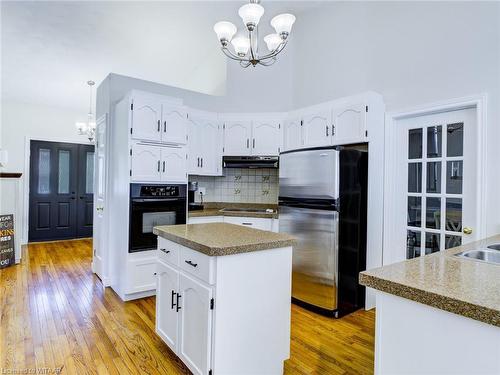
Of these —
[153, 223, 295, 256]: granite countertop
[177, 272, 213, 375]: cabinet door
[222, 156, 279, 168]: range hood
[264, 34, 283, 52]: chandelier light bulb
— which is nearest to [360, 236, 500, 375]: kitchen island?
[153, 223, 295, 256]: granite countertop

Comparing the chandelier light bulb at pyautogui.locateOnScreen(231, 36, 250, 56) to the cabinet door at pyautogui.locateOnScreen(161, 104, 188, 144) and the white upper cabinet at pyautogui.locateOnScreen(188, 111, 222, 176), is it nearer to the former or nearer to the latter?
the cabinet door at pyautogui.locateOnScreen(161, 104, 188, 144)

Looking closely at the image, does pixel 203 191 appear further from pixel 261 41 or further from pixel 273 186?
pixel 261 41

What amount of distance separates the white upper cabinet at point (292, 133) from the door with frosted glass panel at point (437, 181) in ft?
3.69

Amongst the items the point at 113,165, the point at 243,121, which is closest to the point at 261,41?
the point at 243,121

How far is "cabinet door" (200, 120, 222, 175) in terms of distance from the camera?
4.16m

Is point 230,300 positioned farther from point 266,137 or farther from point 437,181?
point 266,137

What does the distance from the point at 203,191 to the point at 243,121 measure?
3.84ft

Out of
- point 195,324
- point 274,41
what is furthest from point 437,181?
point 195,324

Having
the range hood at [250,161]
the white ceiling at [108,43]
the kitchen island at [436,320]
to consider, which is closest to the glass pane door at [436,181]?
the range hood at [250,161]

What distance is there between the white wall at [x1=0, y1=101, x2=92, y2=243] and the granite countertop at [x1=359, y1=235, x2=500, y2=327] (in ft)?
23.1

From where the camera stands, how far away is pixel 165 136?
11.2 feet

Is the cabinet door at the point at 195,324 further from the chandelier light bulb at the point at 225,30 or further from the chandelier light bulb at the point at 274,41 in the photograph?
the chandelier light bulb at the point at 274,41

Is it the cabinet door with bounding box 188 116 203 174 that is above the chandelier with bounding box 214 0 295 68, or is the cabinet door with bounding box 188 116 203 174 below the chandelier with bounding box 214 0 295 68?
below

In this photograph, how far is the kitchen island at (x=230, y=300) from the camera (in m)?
1.64
